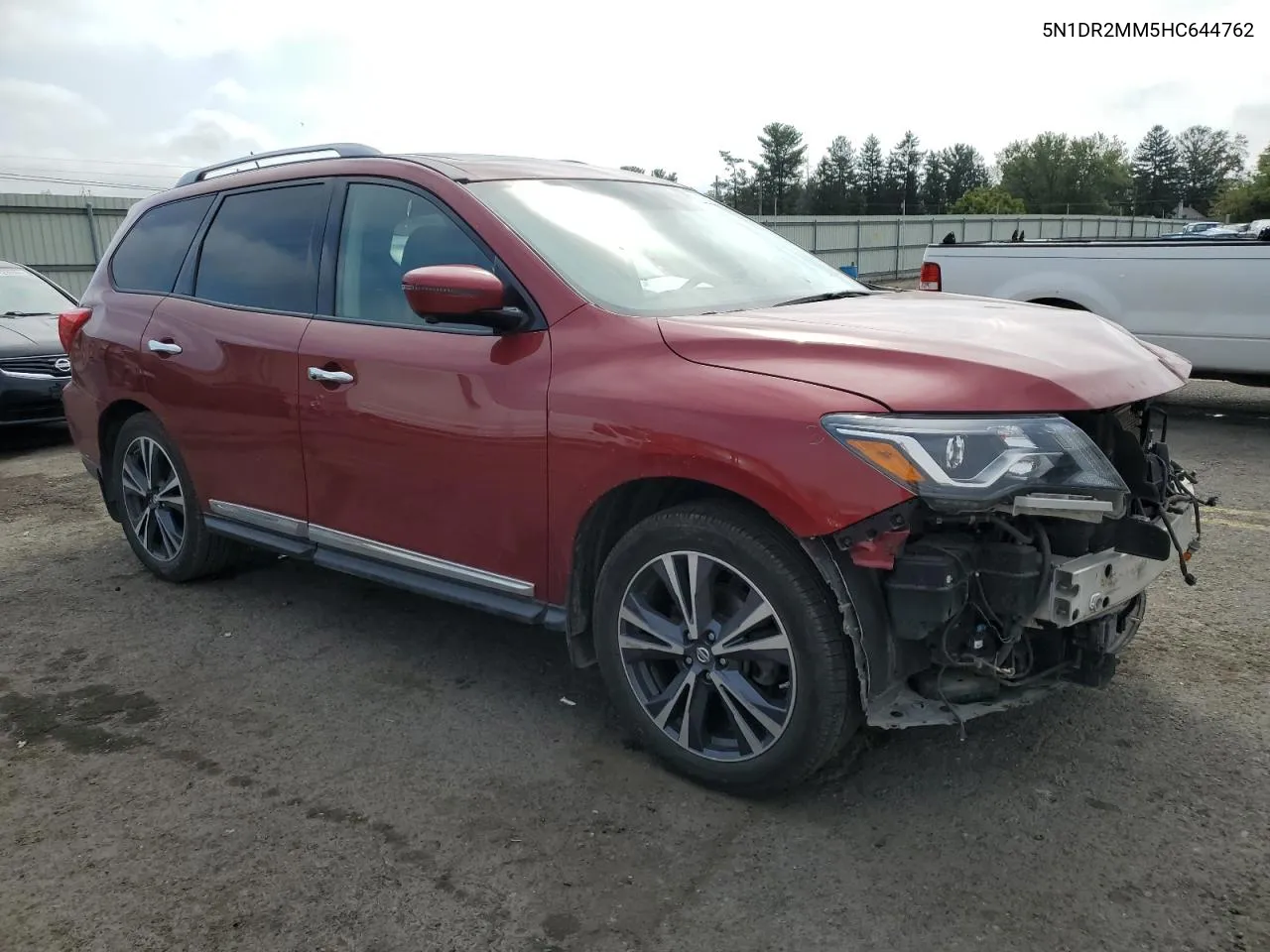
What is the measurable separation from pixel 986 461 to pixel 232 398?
307 centimetres

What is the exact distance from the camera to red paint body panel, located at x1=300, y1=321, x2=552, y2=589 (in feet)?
10.7

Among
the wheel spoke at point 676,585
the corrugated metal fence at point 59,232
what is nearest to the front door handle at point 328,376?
the wheel spoke at point 676,585

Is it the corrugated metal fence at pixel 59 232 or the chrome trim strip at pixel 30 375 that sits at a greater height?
the corrugated metal fence at pixel 59 232

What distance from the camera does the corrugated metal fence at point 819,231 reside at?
16703 mm

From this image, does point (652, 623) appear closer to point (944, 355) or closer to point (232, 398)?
point (944, 355)

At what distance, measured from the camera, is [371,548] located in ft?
12.6

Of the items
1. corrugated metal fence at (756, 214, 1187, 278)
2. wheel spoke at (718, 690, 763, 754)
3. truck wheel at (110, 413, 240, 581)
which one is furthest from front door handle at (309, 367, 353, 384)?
corrugated metal fence at (756, 214, 1187, 278)

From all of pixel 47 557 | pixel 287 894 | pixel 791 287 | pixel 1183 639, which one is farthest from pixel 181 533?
pixel 1183 639

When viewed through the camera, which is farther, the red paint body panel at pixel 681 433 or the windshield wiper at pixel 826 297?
the windshield wiper at pixel 826 297

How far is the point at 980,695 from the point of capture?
2830 millimetres

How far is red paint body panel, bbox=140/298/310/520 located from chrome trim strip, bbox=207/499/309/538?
30mm

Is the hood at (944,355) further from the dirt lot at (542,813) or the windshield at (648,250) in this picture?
the dirt lot at (542,813)

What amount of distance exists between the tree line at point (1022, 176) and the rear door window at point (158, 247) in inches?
3997

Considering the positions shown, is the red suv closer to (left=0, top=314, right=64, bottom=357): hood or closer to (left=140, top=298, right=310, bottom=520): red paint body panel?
(left=140, top=298, right=310, bottom=520): red paint body panel
